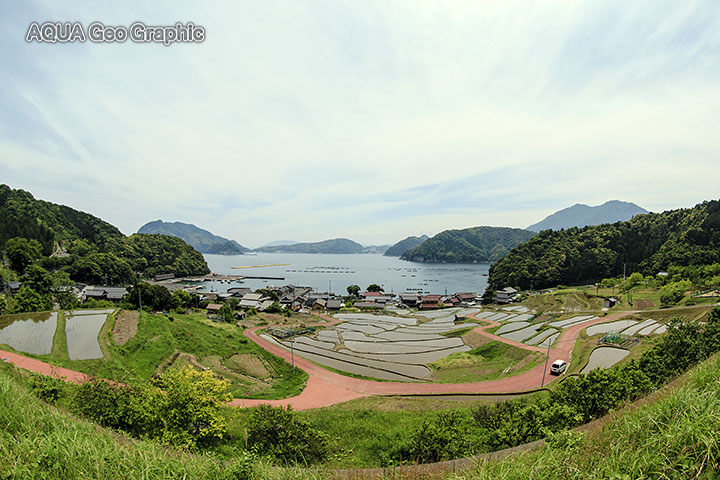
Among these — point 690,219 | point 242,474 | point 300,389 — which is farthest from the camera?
point 690,219

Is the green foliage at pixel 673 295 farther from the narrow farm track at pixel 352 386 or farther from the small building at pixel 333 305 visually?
the small building at pixel 333 305

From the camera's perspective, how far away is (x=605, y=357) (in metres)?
22.7

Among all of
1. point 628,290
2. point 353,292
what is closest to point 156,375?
point 353,292

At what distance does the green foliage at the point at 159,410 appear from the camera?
9.26m

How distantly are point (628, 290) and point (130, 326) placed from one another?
66.5 m

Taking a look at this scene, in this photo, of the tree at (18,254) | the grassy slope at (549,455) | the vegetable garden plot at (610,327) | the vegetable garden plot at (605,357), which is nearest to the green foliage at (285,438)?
the grassy slope at (549,455)

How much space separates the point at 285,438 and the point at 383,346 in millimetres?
24522

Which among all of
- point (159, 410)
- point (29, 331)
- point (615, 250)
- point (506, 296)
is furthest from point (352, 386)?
point (615, 250)

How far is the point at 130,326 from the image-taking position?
2378 cm

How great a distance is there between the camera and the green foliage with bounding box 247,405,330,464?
892 cm

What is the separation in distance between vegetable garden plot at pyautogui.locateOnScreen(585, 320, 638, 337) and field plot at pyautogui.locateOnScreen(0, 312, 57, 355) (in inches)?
1707

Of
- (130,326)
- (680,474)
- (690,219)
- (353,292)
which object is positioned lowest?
(353,292)

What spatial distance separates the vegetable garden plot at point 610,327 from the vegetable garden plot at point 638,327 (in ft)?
1.67

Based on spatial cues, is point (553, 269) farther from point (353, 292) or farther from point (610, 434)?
point (610, 434)
